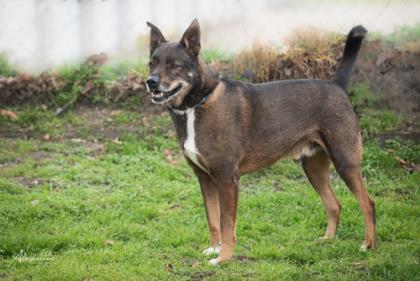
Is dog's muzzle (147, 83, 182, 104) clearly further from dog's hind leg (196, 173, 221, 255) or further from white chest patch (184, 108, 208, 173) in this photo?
dog's hind leg (196, 173, 221, 255)

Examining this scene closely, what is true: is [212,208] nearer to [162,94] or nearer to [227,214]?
[227,214]

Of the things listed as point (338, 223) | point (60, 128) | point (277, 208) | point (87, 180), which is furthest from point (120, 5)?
point (338, 223)

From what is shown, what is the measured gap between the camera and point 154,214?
663cm

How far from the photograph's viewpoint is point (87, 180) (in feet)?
25.0

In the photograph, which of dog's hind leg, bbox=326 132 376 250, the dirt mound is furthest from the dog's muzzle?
the dirt mound

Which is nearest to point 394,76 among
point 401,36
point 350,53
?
point 401,36

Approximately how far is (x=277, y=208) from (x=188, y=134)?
198cm

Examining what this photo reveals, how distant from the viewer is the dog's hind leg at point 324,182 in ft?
19.7

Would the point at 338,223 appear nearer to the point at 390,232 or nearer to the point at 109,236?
the point at 390,232

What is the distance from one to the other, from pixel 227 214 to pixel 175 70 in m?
1.30

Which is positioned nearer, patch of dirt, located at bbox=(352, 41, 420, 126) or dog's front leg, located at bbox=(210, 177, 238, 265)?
dog's front leg, located at bbox=(210, 177, 238, 265)

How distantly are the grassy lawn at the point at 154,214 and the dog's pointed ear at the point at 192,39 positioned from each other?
1820 mm

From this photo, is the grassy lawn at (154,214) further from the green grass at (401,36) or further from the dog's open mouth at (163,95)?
the green grass at (401,36)

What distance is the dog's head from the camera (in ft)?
16.5
